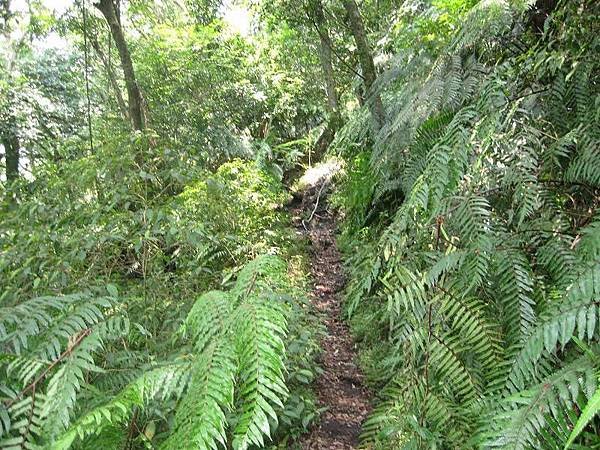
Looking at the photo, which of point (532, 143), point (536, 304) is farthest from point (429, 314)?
point (532, 143)

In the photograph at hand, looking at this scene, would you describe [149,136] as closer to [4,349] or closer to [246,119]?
[4,349]

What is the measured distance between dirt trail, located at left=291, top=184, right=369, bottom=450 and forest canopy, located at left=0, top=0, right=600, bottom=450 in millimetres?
47

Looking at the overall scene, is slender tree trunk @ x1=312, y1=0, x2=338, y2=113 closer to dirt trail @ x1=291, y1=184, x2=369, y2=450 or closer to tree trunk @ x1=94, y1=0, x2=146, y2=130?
tree trunk @ x1=94, y1=0, x2=146, y2=130

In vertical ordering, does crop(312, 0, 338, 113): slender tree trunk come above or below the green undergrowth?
above

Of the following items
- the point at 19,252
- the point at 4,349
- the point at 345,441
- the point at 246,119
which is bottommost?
the point at 345,441

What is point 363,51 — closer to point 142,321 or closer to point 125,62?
point 125,62

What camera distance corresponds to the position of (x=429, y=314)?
1.81m

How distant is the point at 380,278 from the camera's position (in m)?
2.01

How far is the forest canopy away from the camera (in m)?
1.23

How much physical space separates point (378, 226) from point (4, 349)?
11.6 feet

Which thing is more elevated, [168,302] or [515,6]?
[515,6]

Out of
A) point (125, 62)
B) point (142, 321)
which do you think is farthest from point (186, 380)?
point (125, 62)

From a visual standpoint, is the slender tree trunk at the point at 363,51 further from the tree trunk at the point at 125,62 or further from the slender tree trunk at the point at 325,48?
the tree trunk at the point at 125,62

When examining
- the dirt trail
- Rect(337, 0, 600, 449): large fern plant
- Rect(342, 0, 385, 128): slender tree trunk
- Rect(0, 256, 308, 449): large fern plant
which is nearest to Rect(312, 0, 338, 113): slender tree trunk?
Rect(342, 0, 385, 128): slender tree trunk
